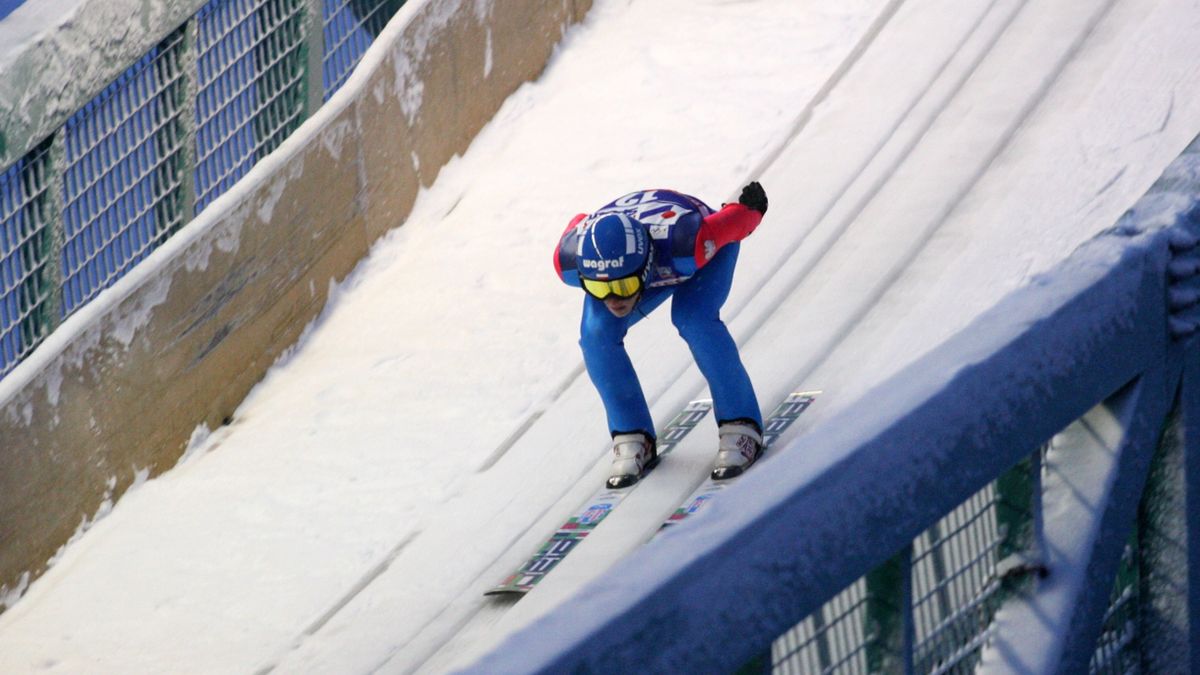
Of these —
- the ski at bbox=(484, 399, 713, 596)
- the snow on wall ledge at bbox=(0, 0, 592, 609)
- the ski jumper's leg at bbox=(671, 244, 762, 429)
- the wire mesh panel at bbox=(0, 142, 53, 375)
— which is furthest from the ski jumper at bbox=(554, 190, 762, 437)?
the wire mesh panel at bbox=(0, 142, 53, 375)

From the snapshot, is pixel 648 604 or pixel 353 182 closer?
pixel 648 604

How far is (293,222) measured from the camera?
6.54 metres

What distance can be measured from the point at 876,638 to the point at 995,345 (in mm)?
338

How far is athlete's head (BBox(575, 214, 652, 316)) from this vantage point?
4336 mm

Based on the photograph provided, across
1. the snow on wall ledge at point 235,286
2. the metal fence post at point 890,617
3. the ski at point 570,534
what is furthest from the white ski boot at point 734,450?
the metal fence post at point 890,617

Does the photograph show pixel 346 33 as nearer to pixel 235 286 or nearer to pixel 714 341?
pixel 235 286

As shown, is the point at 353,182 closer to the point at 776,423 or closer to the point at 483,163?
the point at 483,163

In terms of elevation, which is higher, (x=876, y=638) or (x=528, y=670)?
(x=528, y=670)

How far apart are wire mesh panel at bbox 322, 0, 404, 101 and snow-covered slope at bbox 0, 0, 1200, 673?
692 mm

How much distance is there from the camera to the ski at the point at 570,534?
Answer: 4.49 m

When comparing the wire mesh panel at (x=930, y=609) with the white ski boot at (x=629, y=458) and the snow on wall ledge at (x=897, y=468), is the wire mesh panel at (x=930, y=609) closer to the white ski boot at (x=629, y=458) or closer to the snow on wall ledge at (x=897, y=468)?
the snow on wall ledge at (x=897, y=468)

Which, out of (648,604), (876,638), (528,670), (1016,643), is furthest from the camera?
(1016,643)

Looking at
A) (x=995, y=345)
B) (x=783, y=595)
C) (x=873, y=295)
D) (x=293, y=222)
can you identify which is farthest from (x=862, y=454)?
(x=293, y=222)

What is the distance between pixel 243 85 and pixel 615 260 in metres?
2.80
